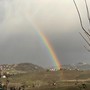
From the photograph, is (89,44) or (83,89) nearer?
(89,44)

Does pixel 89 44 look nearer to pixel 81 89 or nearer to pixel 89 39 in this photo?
pixel 89 39

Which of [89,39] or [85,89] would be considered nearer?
[89,39]

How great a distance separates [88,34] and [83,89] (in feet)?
209

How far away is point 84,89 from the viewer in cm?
7081

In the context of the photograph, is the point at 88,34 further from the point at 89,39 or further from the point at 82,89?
the point at 82,89

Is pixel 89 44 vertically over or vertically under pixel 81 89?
under

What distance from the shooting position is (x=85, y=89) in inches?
2803

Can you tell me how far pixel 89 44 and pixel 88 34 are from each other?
0.31 meters

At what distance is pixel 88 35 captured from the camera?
8641 millimetres

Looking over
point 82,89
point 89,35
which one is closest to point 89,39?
point 89,35

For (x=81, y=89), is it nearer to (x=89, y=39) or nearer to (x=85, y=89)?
(x=85, y=89)

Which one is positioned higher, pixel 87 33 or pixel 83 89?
pixel 83 89

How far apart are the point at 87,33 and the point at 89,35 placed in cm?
22

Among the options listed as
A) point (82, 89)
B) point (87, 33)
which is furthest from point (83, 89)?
point (87, 33)
